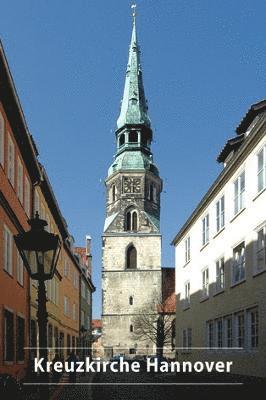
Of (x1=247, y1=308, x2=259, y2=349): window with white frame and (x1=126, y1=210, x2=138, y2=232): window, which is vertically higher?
(x1=126, y1=210, x2=138, y2=232): window

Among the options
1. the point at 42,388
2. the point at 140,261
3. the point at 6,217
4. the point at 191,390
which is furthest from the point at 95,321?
the point at 42,388

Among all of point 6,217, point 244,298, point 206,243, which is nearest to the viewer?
point 6,217

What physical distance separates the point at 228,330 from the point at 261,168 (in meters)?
7.96

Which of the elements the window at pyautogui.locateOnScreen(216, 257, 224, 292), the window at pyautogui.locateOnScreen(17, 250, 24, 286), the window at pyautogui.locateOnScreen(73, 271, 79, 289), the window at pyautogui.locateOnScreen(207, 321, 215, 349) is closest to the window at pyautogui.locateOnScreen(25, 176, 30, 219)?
the window at pyautogui.locateOnScreen(17, 250, 24, 286)

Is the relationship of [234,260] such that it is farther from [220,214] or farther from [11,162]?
[11,162]

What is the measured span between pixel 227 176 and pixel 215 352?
303 inches

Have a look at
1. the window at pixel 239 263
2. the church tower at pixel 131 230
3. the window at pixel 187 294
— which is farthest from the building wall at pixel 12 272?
the church tower at pixel 131 230

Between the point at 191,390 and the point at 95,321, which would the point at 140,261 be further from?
the point at 95,321

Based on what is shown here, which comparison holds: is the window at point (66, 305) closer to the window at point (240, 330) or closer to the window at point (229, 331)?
the window at point (229, 331)

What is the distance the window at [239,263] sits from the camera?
25.0m

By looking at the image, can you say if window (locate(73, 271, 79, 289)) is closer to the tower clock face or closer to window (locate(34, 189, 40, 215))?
window (locate(34, 189, 40, 215))

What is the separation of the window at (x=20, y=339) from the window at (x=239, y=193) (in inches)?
332

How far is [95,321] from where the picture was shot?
16950 centimetres

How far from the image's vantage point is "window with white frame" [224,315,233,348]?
26922 mm
